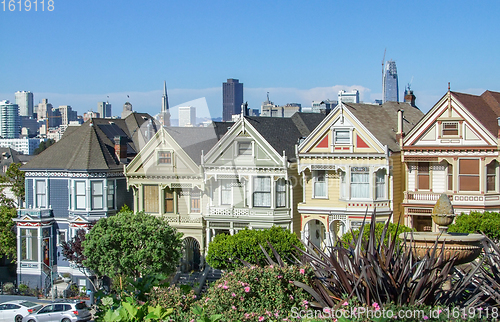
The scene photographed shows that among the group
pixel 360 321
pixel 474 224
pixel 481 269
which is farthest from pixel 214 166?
pixel 360 321

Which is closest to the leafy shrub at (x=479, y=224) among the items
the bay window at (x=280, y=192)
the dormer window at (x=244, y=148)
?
the bay window at (x=280, y=192)

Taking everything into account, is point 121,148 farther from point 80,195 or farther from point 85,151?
point 80,195

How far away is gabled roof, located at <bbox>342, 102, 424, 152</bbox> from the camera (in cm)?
3612

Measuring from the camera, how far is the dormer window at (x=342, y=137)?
35812mm

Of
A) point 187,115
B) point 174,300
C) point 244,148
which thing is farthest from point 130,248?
point 174,300

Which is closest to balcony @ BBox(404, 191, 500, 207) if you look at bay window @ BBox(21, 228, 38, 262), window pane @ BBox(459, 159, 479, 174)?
window pane @ BBox(459, 159, 479, 174)

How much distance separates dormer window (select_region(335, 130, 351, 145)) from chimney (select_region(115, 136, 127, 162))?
1565cm

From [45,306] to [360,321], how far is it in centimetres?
2494

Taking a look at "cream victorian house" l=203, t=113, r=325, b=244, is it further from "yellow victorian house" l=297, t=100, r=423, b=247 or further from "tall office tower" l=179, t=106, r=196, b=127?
"tall office tower" l=179, t=106, r=196, b=127

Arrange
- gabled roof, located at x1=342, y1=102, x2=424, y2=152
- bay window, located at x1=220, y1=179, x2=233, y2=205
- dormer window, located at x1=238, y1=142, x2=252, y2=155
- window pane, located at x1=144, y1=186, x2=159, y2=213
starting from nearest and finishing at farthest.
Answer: gabled roof, located at x1=342, y1=102, x2=424, y2=152 < dormer window, located at x1=238, y1=142, x2=252, y2=155 < bay window, located at x1=220, y1=179, x2=233, y2=205 < window pane, located at x1=144, y1=186, x2=159, y2=213

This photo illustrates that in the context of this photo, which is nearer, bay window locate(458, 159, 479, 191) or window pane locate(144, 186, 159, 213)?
bay window locate(458, 159, 479, 191)

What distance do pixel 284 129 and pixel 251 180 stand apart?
458cm

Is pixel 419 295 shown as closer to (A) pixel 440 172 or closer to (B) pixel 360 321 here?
(B) pixel 360 321

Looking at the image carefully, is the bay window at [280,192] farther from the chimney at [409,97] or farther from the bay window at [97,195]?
the bay window at [97,195]
